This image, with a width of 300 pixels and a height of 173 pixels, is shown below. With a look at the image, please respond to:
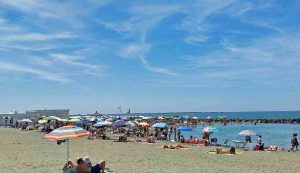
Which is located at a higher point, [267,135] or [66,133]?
[66,133]

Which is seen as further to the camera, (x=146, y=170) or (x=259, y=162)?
Result: (x=259, y=162)

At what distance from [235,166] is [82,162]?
743 centimetres

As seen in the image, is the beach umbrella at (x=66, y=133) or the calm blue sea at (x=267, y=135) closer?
the beach umbrella at (x=66, y=133)

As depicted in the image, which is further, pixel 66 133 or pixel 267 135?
pixel 267 135

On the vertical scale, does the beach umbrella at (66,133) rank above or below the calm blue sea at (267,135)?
above

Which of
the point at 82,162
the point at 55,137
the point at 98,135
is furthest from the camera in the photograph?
the point at 98,135

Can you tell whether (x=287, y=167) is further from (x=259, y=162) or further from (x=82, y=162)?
Answer: (x=82, y=162)

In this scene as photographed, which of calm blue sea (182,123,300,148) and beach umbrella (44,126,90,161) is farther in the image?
calm blue sea (182,123,300,148)

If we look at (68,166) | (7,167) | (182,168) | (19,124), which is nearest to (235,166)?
(182,168)

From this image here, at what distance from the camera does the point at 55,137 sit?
12.5 meters

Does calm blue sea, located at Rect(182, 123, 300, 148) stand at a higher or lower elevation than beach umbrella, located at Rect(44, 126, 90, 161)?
lower

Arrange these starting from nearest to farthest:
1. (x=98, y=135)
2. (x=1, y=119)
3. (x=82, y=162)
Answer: (x=82, y=162), (x=98, y=135), (x=1, y=119)

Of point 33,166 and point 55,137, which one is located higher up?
point 55,137

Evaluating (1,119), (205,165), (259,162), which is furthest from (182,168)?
(1,119)
